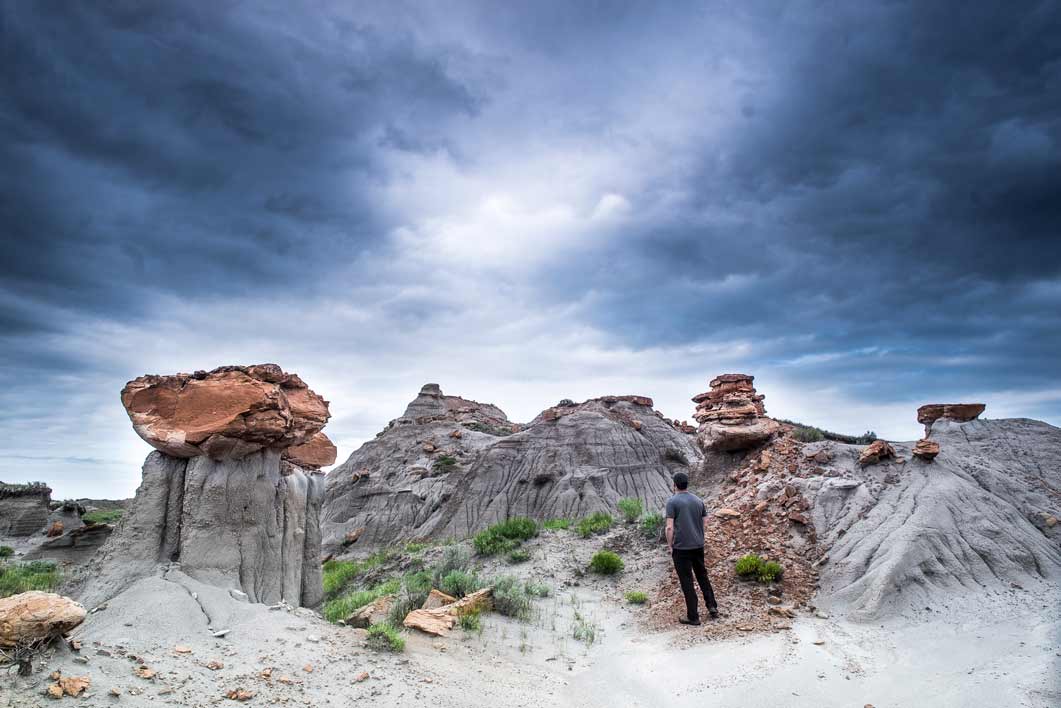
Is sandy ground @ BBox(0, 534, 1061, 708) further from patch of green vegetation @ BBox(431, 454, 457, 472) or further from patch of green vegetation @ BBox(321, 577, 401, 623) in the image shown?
patch of green vegetation @ BBox(431, 454, 457, 472)

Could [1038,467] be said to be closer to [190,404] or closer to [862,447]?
[862,447]

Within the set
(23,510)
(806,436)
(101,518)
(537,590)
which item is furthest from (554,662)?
(101,518)

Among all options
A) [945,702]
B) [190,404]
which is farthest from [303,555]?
[945,702]

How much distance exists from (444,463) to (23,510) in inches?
860

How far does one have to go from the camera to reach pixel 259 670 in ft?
21.2

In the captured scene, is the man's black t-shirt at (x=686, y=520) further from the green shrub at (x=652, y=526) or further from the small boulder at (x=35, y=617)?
the small boulder at (x=35, y=617)

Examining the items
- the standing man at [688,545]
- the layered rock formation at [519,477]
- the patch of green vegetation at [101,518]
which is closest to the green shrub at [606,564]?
the standing man at [688,545]

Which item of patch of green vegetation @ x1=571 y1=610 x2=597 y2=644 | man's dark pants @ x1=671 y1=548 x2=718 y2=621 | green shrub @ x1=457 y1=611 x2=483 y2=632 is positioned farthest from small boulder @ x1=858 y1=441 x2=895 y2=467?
green shrub @ x1=457 y1=611 x2=483 y2=632

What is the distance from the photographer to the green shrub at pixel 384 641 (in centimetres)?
764

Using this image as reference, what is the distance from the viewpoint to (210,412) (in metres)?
9.74

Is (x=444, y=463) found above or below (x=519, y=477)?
above

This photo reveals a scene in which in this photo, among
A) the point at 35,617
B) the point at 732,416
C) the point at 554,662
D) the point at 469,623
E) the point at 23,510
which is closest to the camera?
the point at 35,617

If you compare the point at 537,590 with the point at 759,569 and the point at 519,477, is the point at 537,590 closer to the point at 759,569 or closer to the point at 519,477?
the point at 759,569

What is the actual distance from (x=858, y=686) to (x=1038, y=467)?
9.70 m
